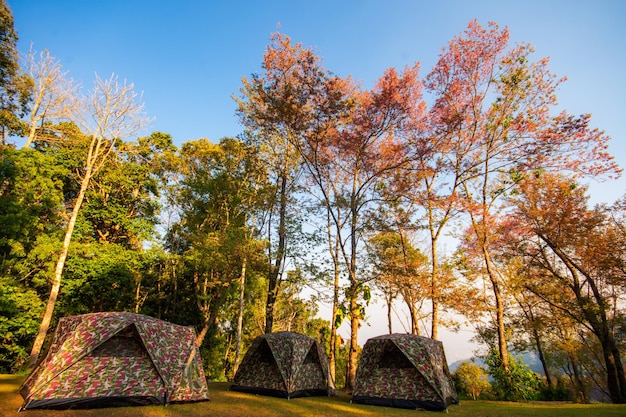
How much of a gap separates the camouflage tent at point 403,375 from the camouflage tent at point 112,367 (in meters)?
5.09

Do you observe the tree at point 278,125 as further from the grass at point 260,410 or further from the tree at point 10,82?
the tree at point 10,82

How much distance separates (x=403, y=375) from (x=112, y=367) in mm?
8196

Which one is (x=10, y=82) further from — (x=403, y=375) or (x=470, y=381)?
(x=470, y=381)

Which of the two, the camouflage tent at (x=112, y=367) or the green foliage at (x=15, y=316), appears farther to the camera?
the green foliage at (x=15, y=316)

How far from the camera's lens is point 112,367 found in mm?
7816

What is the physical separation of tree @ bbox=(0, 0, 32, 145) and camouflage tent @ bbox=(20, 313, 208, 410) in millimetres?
15146

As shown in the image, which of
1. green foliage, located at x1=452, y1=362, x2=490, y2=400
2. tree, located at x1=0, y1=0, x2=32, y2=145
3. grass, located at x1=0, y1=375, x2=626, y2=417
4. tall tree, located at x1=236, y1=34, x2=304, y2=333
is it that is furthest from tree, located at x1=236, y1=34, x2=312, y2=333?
green foliage, located at x1=452, y1=362, x2=490, y2=400

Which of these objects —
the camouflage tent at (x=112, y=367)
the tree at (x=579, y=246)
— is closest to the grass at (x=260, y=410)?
the camouflage tent at (x=112, y=367)

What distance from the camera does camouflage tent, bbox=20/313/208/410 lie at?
23.3 ft

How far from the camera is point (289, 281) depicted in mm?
16453

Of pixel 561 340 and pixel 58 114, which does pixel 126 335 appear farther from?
pixel 561 340

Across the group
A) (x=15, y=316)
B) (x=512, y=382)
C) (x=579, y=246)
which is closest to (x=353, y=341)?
(x=512, y=382)

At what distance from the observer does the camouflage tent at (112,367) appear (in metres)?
7.11

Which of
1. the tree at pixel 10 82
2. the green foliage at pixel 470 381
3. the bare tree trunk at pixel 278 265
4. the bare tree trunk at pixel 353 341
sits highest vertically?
the tree at pixel 10 82
